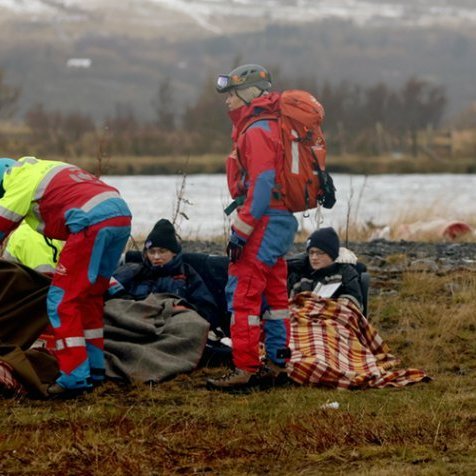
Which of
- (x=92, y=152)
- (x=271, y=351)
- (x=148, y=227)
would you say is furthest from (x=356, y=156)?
(x=271, y=351)

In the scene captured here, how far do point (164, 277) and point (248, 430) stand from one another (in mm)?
2646

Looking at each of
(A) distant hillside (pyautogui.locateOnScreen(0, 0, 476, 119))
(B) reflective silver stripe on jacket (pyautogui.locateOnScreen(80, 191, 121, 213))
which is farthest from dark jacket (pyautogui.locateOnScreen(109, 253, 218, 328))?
(A) distant hillside (pyautogui.locateOnScreen(0, 0, 476, 119))

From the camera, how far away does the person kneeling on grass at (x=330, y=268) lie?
8.39 meters

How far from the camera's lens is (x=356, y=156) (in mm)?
55531

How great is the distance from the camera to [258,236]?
23.7 feet

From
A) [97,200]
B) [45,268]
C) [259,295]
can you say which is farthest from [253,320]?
[45,268]

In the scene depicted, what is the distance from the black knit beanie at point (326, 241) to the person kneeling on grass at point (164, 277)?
2.72 feet

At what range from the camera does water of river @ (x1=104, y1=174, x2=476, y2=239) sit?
19000 millimetres

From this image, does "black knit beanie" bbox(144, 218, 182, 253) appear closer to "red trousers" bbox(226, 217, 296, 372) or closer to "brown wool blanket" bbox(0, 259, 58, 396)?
"brown wool blanket" bbox(0, 259, 58, 396)

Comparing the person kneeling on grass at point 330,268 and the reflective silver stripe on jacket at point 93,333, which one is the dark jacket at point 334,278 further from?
the reflective silver stripe on jacket at point 93,333

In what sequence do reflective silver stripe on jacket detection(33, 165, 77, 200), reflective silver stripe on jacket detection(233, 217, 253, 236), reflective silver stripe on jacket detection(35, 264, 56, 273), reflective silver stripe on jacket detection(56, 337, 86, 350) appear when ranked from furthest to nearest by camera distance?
reflective silver stripe on jacket detection(35, 264, 56, 273) < reflective silver stripe on jacket detection(233, 217, 253, 236) < reflective silver stripe on jacket detection(56, 337, 86, 350) < reflective silver stripe on jacket detection(33, 165, 77, 200)

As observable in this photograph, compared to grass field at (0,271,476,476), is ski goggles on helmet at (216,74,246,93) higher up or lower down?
higher up

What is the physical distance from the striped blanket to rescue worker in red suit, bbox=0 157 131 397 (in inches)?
54.3

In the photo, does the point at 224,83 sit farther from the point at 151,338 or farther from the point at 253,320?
the point at 151,338
